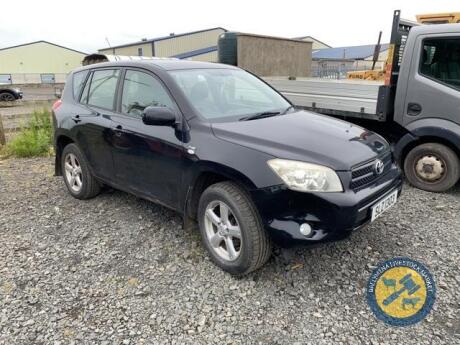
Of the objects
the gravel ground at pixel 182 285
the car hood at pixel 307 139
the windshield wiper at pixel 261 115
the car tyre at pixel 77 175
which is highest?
the windshield wiper at pixel 261 115

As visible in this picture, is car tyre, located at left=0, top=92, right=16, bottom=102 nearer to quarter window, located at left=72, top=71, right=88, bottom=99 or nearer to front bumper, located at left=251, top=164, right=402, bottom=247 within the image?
quarter window, located at left=72, top=71, right=88, bottom=99

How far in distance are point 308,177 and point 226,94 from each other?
1409 mm

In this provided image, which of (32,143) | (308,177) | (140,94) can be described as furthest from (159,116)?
(32,143)

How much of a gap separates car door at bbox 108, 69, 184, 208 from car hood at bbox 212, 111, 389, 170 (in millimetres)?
512

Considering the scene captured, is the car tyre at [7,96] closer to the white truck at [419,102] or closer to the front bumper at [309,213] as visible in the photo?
the white truck at [419,102]

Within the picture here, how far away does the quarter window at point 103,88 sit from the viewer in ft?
13.2

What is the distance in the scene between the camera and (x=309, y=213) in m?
2.64

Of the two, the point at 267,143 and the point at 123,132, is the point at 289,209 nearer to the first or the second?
the point at 267,143

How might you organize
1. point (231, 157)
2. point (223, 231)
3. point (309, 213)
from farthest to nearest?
point (223, 231) < point (231, 157) < point (309, 213)

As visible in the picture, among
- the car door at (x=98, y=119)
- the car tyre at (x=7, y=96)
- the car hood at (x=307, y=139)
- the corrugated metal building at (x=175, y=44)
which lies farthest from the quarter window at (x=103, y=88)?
the corrugated metal building at (x=175, y=44)

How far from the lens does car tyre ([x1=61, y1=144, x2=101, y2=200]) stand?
4.53 metres

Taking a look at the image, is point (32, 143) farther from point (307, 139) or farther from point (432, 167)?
point (432, 167)

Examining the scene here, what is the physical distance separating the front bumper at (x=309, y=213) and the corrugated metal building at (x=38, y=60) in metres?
54.6

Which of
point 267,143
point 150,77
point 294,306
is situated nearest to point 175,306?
point 294,306
